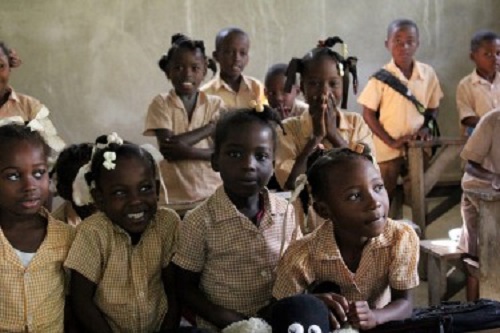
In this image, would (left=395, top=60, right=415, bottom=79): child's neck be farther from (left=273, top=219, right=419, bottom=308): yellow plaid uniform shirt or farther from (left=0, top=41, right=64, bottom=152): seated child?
(left=273, top=219, right=419, bottom=308): yellow plaid uniform shirt

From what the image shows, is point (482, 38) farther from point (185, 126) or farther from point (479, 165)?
point (185, 126)

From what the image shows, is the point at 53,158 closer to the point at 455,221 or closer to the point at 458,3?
the point at 455,221

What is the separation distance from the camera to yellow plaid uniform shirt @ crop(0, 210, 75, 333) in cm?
229

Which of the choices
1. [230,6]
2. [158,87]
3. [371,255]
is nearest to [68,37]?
[158,87]

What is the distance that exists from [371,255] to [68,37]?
420cm

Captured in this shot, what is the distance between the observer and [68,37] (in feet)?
19.0

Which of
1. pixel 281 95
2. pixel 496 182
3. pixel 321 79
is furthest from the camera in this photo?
pixel 281 95

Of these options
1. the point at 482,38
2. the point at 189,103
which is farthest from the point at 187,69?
the point at 482,38

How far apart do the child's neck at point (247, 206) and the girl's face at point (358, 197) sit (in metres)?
0.35

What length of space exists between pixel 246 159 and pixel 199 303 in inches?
21.0

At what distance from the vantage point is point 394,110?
5.60m

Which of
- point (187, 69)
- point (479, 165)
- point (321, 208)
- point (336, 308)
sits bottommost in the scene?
point (336, 308)

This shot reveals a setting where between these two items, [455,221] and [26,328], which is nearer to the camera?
[26,328]

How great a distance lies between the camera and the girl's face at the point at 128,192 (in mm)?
2406
